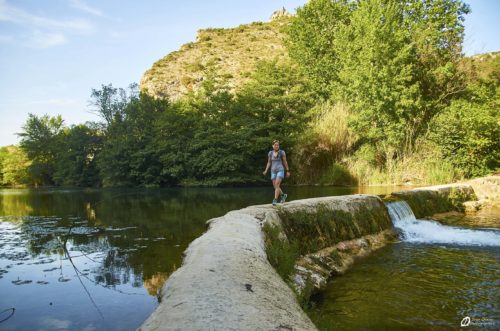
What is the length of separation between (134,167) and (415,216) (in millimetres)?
28609

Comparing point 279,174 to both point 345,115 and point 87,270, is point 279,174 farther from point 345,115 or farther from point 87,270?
point 345,115

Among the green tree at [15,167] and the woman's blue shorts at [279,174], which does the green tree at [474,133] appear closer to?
the woman's blue shorts at [279,174]

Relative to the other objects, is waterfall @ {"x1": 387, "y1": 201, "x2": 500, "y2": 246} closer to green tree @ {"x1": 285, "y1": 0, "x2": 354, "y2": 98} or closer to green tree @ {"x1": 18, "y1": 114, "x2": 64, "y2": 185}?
green tree @ {"x1": 285, "y1": 0, "x2": 354, "y2": 98}

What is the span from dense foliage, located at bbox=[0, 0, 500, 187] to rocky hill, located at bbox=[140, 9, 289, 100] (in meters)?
27.3

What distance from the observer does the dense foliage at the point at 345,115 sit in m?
20.6

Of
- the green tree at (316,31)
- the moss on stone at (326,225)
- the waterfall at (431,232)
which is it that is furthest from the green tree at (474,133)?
the green tree at (316,31)

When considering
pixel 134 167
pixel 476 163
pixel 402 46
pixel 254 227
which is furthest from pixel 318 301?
pixel 134 167

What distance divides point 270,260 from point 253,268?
1.48 m

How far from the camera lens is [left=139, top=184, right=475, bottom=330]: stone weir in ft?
9.16

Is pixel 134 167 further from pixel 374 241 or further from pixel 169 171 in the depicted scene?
pixel 374 241

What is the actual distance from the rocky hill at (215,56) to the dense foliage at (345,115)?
1076 inches

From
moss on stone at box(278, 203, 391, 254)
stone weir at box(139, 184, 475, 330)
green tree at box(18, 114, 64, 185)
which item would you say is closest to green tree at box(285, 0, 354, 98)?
stone weir at box(139, 184, 475, 330)

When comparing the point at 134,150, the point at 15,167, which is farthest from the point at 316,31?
the point at 15,167

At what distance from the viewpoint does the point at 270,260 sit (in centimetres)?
561
